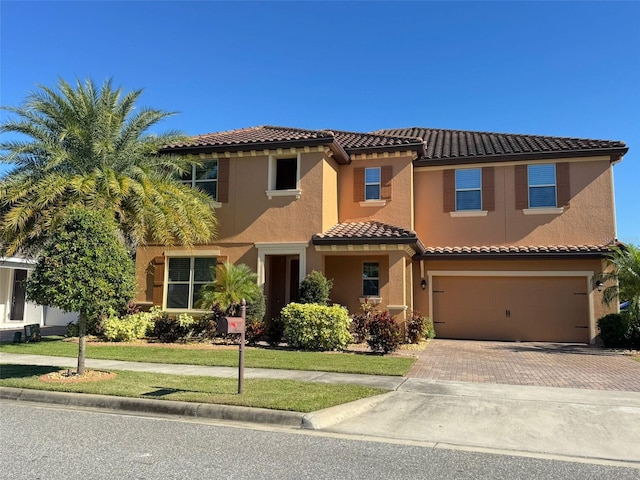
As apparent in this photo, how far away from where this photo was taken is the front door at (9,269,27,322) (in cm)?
2331

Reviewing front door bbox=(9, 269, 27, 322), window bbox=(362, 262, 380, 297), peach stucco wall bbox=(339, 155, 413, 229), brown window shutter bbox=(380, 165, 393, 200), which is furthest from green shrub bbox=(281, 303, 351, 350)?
front door bbox=(9, 269, 27, 322)

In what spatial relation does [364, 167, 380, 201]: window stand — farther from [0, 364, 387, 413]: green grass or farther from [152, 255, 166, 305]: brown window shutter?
[0, 364, 387, 413]: green grass

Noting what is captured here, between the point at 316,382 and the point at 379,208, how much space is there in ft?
32.4

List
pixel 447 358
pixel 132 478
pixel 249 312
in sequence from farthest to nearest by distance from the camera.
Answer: pixel 249 312
pixel 447 358
pixel 132 478

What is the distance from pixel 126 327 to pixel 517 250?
42.8 feet

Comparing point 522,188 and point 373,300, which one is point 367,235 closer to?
point 373,300

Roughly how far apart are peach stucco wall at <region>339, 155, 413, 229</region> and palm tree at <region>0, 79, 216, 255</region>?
195 inches

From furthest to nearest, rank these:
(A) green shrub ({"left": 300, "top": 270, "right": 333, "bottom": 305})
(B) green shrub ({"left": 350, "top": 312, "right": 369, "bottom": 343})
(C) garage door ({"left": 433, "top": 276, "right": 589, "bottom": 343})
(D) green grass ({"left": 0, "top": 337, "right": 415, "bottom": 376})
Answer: (C) garage door ({"left": 433, "top": 276, "right": 589, "bottom": 343}) < (A) green shrub ({"left": 300, "top": 270, "right": 333, "bottom": 305}) < (B) green shrub ({"left": 350, "top": 312, "right": 369, "bottom": 343}) < (D) green grass ({"left": 0, "top": 337, "right": 415, "bottom": 376})

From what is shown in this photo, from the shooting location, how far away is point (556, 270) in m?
17.8

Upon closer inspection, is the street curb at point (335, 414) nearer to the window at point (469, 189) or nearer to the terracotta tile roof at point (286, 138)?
the terracotta tile roof at point (286, 138)

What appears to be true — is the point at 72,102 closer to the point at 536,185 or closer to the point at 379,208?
the point at 379,208

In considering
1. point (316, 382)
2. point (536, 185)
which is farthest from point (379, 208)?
point (316, 382)

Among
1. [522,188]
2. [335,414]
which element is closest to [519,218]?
[522,188]

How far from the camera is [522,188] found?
18359 mm
